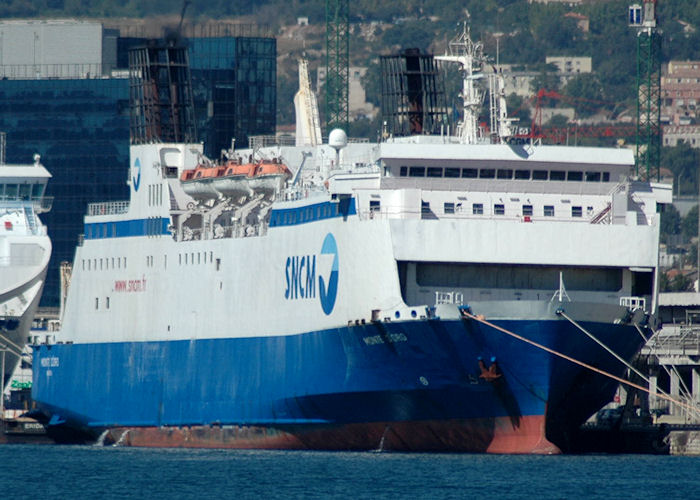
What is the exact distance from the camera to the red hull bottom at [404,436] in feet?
202

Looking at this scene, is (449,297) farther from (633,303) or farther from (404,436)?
(633,303)

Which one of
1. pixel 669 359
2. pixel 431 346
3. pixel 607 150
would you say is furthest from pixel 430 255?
pixel 669 359

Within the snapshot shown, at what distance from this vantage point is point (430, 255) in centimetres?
6166

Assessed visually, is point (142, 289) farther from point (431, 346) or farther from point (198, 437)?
point (431, 346)

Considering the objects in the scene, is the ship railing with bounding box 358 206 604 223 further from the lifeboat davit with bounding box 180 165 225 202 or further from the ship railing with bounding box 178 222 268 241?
the lifeboat davit with bounding box 180 165 225 202

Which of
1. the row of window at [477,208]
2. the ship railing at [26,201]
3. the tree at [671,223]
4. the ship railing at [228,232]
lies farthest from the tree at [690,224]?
the row of window at [477,208]

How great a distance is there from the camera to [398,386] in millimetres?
62438

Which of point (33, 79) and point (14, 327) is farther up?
point (33, 79)

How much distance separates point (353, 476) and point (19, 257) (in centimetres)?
2958

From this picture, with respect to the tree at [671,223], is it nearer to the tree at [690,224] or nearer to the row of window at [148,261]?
the tree at [690,224]

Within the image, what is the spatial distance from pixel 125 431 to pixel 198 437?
197 inches

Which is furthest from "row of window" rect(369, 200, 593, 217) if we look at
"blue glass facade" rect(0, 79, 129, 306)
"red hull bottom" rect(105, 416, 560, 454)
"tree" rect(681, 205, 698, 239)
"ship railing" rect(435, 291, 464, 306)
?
"tree" rect(681, 205, 698, 239)

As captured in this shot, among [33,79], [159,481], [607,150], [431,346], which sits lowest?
[159,481]

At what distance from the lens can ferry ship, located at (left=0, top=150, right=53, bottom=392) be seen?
84.0 meters
